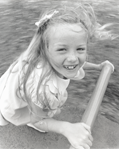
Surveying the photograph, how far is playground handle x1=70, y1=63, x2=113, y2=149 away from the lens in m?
1.52

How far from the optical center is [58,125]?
152 centimetres

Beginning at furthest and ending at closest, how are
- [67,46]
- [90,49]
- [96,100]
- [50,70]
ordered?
[90,49]
[96,100]
[50,70]
[67,46]

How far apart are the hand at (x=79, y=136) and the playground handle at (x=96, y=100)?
0.05 m

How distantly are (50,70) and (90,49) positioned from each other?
172 cm

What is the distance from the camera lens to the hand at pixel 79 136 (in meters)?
1.37

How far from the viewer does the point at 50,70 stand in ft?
4.99

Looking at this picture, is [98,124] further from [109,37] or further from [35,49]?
[109,37]

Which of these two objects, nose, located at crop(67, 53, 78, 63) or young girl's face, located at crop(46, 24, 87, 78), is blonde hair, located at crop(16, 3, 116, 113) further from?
nose, located at crop(67, 53, 78, 63)

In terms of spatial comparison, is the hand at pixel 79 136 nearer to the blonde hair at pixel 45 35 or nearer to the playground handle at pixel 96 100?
the playground handle at pixel 96 100

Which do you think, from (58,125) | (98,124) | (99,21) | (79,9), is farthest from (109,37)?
(58,125)

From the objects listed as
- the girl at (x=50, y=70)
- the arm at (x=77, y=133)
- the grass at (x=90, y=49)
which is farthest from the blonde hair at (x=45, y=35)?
the grass at (x=90, y=49)

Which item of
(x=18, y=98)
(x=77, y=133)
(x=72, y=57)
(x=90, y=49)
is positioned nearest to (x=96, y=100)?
(x=77, y=133)

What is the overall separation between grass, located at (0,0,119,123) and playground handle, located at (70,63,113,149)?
1.63 ft

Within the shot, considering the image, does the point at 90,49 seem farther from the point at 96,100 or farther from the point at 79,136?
the point at 79,136
